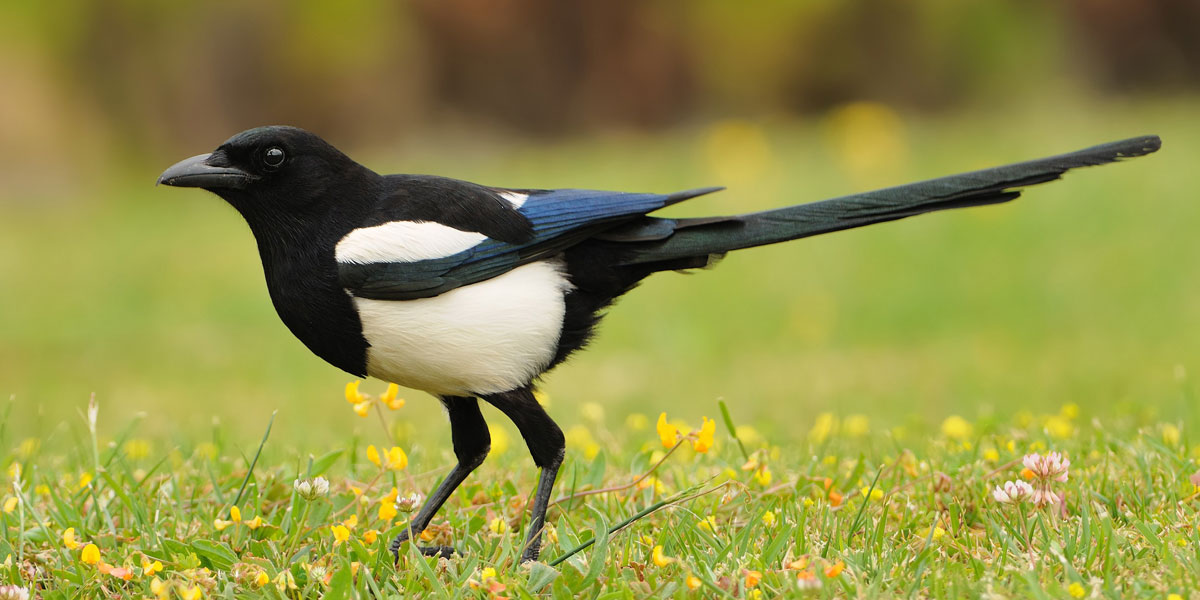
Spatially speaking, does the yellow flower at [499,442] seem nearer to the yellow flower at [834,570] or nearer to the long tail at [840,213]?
the long tail at [840,213]

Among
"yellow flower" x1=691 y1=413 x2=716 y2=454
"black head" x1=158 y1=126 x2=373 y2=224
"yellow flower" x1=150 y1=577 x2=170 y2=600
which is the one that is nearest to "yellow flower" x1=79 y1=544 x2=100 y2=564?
"yellow flower" x1=150 y1=577 x2=170 y2=600

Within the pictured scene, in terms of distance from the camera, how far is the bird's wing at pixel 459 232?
2.97m

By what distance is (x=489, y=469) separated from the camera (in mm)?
4074

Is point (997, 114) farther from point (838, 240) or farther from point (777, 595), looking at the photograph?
point (777, 595)

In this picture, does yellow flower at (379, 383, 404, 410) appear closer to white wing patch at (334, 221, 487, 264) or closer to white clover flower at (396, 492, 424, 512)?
white clover flower at (396, 492, 424, 512)

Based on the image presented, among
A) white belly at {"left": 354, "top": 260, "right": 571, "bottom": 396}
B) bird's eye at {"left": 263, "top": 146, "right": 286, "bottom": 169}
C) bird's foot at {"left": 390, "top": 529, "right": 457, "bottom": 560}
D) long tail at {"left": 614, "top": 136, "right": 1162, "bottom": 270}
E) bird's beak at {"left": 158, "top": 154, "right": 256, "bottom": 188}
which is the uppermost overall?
bird's eye at {"left": 263, "top": 146, "right": 286, "bottom": 169}

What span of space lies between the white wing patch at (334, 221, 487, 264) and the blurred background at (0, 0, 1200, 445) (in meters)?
1.44

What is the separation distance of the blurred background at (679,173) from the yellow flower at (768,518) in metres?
1.75

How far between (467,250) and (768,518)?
102cm

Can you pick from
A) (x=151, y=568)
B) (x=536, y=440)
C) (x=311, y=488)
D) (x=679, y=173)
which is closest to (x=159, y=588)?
(x=151, y=568)

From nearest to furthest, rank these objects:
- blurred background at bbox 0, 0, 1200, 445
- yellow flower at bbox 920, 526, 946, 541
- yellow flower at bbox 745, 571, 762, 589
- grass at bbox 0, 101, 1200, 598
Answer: yellow flower at bbox 745, 571, 762, 589 < grass at bbox 0, 101, 1200, 598 < yellow flower at bbox 920, 526, 946, 541 < blurred background at bbox 0, 0, 1200, 445

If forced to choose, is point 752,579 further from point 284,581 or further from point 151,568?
point 151,568

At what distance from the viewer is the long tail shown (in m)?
3.03

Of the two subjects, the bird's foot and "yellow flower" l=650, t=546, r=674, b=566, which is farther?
the bird's foot
